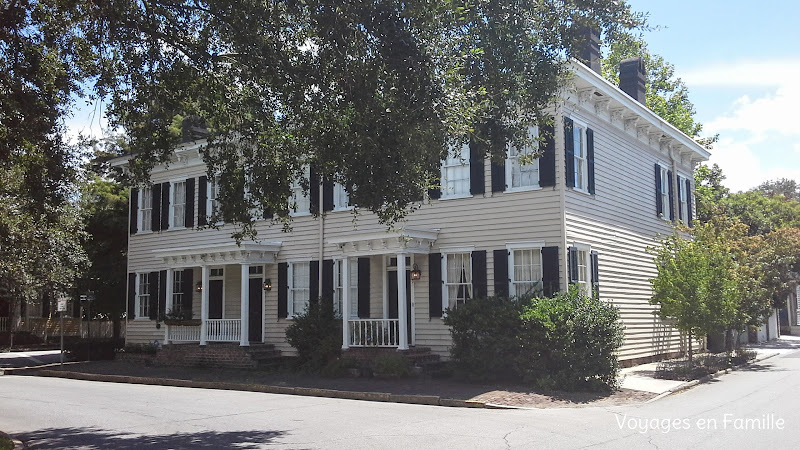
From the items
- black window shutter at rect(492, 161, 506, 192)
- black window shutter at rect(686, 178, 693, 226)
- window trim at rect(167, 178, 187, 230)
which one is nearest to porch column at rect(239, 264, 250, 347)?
window trim at rect(167, 178, 187, 230)

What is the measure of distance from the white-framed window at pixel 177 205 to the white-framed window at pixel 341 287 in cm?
755

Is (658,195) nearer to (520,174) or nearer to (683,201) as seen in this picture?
(683,201)

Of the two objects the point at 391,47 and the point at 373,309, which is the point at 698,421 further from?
the point at 373,309

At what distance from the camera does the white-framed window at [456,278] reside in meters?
19.1

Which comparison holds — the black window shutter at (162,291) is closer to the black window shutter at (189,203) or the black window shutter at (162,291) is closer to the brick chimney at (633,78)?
the black window shutter at (189,203)

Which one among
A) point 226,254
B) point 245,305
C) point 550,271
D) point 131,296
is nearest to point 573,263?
point 550,271

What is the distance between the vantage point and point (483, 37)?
1113 centimetres

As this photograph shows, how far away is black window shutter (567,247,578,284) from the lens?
17625 millimetres

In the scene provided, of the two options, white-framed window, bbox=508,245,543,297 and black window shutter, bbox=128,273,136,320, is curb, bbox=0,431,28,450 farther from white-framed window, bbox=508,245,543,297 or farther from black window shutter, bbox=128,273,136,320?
black window shutter, bbox=128,273,136,320

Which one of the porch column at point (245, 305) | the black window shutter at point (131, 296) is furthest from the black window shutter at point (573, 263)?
the black window shutter at point (131, 296)

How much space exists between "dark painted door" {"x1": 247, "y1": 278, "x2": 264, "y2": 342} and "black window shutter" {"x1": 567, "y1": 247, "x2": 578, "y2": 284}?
412 inches

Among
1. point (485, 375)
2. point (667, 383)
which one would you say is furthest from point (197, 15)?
point (667, 383)

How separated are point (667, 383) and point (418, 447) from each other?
9.14 metres

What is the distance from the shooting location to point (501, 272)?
60.2 ft
